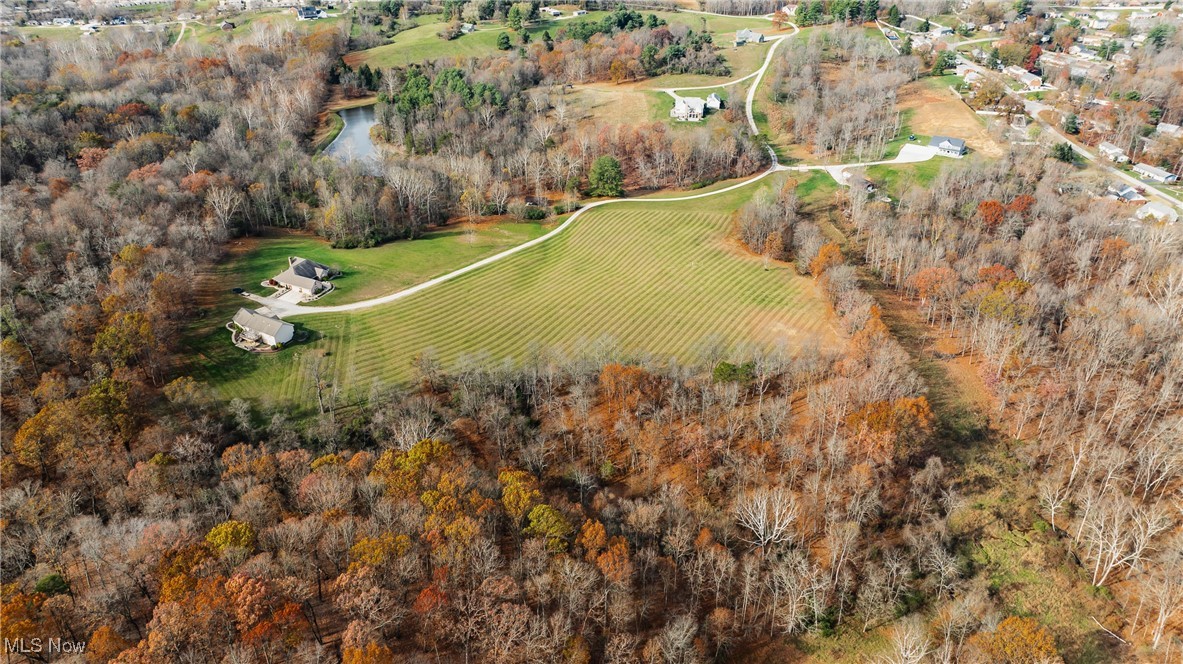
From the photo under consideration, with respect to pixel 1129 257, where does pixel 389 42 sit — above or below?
above

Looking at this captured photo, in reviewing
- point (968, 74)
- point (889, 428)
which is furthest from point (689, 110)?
point (889, 428)

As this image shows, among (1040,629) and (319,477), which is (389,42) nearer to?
(319,477)

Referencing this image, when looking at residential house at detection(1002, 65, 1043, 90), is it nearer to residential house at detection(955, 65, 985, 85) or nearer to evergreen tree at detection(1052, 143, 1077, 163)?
residential house at detection(955, 65, 985, 85)

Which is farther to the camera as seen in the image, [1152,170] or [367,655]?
[1152,170]

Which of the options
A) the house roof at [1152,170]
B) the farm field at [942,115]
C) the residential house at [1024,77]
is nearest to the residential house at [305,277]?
the farm field at [942,115]

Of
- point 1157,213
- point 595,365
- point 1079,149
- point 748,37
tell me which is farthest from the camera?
point 748,37

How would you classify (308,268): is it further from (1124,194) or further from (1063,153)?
(1124,194)

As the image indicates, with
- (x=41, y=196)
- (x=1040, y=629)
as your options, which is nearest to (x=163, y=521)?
(x=1040, y=629)
